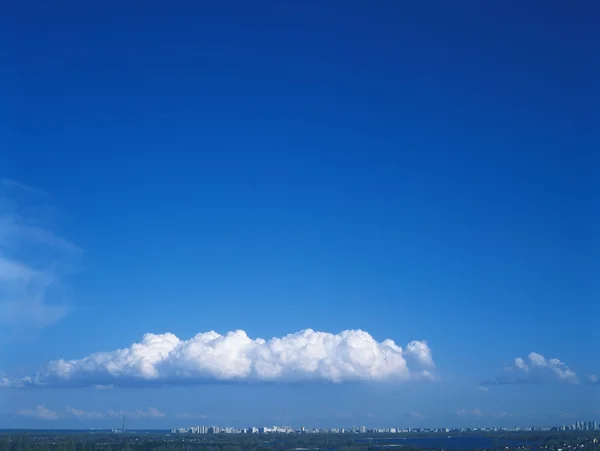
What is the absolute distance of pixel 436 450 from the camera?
415 ft

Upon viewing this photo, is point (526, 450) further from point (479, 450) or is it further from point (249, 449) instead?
point (249, 449)

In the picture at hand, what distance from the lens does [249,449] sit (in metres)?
120

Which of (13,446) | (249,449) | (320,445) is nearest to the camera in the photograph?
(13,446)

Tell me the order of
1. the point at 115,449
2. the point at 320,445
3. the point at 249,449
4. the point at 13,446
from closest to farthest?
the point at 13,446, the point at 115,449, the point at 249,449, the point at 320,445

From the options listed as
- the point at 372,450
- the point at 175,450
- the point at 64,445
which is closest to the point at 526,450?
the point at 372,450

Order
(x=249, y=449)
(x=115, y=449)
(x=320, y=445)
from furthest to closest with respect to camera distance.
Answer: (x=320, y=445)
(x=249, y=449)
(x=115, y=449)

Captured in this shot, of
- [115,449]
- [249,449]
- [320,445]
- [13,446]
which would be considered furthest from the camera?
[320,445]

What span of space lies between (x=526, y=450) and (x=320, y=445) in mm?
53989

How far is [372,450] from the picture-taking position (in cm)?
12394

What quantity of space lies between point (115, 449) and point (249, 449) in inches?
1064

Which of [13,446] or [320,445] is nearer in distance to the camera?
[13,446]

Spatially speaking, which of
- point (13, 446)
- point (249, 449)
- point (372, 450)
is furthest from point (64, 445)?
point (372, 450)

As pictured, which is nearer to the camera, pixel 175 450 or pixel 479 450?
pixel 175 450

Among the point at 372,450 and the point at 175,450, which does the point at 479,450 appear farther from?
the point at 175,450
